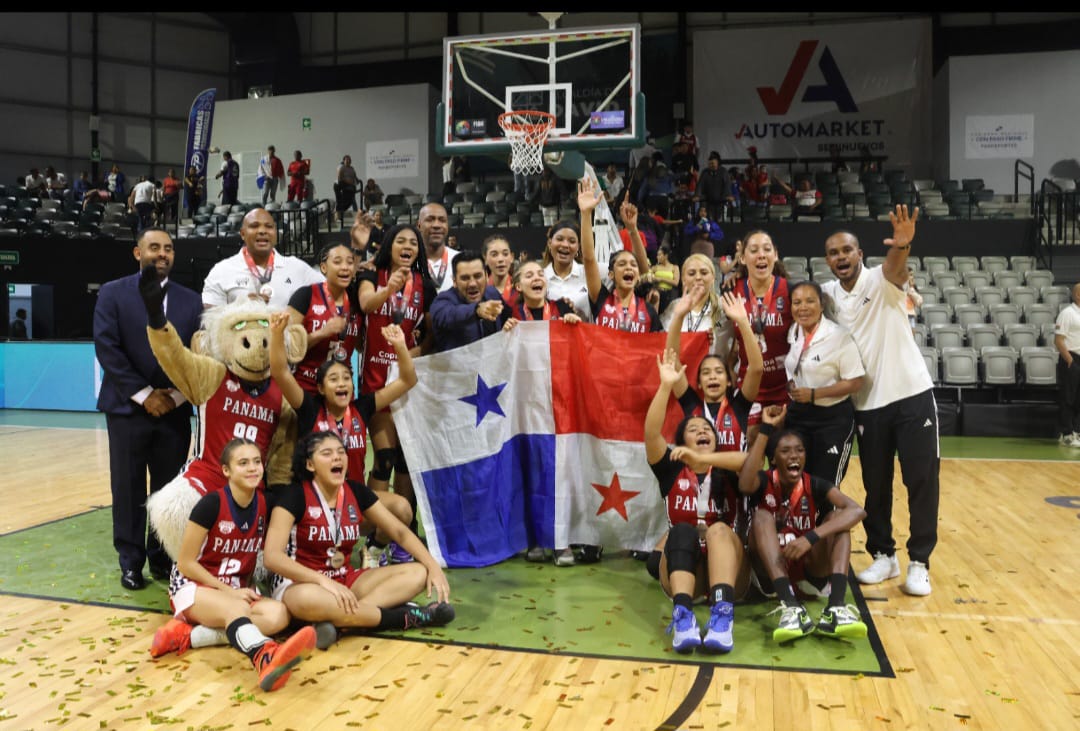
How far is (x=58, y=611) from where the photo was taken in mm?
4266

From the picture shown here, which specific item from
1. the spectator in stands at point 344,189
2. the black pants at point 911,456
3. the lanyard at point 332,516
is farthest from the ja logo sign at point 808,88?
the lanyard at point 332,516

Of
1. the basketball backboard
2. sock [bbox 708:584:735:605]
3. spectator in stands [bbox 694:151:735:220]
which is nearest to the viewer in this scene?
sock [bbox 708:584:735:605]

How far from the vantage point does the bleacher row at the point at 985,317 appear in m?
10.5

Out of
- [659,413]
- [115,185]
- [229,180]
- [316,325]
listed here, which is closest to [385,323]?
[316,325]

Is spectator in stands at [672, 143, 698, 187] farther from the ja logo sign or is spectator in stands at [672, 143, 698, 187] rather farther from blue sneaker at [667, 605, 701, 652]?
blue sneaker at [667, 605, 701, 652]

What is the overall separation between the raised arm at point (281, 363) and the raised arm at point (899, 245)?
2.89 metres

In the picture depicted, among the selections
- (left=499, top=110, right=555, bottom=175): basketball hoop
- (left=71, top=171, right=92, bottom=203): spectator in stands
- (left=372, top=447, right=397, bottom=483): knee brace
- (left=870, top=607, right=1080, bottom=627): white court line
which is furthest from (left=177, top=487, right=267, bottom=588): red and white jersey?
(left=71, top=171, right=92, bottom=203): spectator in stands

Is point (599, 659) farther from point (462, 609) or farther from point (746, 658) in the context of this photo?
point (462, 609)

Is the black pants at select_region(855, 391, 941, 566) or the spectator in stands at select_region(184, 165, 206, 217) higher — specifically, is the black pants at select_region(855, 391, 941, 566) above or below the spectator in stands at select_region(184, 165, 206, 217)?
below

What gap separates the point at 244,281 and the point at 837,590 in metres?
3.54

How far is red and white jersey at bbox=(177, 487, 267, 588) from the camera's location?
3867 millimetres

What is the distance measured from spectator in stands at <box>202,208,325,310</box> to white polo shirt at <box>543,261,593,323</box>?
4.56 feet

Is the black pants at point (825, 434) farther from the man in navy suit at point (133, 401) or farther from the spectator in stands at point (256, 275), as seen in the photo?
the man in navy suit at point (133, 401)

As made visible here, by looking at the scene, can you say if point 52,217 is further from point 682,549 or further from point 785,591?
point 785,591
